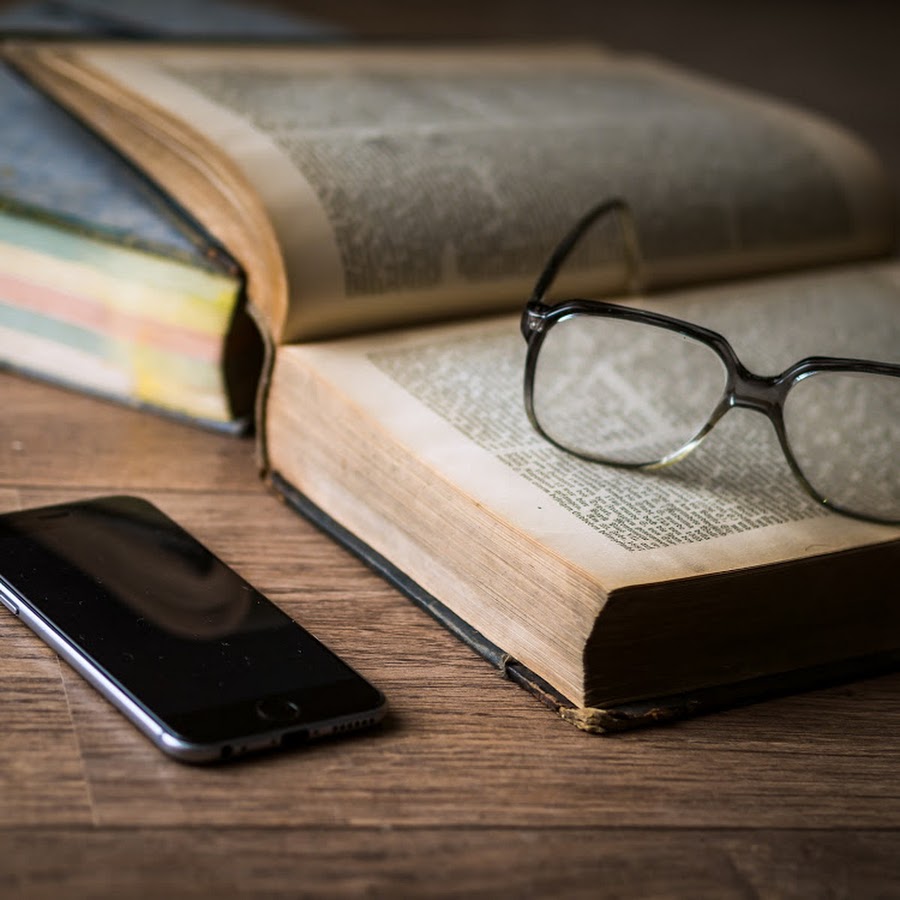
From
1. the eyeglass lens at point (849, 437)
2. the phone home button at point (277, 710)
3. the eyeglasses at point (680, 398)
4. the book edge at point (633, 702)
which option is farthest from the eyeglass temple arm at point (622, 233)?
the phone home button at point (277, 710)

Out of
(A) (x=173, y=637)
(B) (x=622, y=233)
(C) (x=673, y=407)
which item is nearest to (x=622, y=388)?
(C) (x=673, y=407)

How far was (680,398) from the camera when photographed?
82cm

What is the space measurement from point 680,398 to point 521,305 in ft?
0.46

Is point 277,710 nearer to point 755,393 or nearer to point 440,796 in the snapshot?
point 440,796

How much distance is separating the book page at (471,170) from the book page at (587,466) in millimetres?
44

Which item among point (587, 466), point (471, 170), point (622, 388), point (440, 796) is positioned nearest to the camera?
point (440, 796)

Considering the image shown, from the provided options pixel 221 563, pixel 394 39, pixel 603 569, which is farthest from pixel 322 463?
pixel 394 39

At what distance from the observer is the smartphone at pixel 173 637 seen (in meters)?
0.58

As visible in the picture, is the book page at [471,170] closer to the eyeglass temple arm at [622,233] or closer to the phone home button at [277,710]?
the eyeglass temple arm at [622,233]

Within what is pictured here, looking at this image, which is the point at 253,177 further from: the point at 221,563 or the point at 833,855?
the point at 833,855

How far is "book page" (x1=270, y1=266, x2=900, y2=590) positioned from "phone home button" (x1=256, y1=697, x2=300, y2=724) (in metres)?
0.13

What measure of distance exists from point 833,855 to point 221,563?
1.03ft

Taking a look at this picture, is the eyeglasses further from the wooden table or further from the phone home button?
the phone home button

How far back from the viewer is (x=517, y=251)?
91cm
